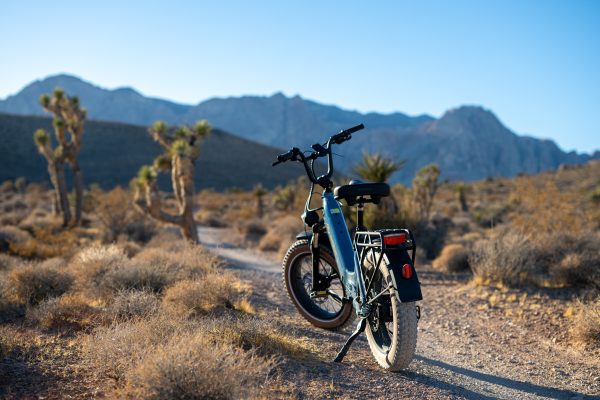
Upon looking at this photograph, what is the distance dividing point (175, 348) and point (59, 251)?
1077 cm

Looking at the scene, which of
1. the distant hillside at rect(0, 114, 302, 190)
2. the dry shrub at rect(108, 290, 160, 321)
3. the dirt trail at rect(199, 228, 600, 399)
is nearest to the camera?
the dirt trail at rect(199, 228, 600, 399)

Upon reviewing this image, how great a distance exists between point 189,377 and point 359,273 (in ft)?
6.27

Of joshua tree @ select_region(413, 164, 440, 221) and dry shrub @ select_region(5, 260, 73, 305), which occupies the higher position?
joshua tree @ select_region(413, 164, 440, 221)

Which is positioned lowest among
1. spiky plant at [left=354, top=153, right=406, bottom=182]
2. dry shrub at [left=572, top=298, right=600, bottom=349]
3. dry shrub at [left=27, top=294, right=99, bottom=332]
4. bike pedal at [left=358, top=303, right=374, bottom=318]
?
dry shrub at [left=27, top=294, right=99, bottom=332]

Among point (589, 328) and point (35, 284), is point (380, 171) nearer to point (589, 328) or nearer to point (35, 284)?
point (589, 328)

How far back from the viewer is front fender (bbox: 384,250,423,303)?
13.3 feet

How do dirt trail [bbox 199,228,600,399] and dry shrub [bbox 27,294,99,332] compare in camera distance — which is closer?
dirt trail [bbox 199,228,600,399]

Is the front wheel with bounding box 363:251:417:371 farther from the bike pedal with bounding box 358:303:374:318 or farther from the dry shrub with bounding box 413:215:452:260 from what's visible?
the dry shrub with bounding box 413:215:452:260

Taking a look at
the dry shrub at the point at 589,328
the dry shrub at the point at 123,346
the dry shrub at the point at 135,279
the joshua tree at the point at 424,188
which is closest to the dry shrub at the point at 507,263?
the dry shrub at the point at 589,328

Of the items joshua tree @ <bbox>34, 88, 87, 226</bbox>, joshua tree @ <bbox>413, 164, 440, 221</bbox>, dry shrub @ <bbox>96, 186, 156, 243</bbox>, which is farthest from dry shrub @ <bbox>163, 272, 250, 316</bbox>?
joshua tree @ <bbox>34, 88, 87, 226</bbox>

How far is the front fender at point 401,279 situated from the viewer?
4066 mm

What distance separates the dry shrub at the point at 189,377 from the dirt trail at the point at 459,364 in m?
0.79

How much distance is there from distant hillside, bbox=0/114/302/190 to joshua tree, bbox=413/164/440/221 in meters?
45.9

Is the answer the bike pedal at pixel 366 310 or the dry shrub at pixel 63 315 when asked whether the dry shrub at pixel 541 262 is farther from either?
the dry shrub at pixel 63 315
